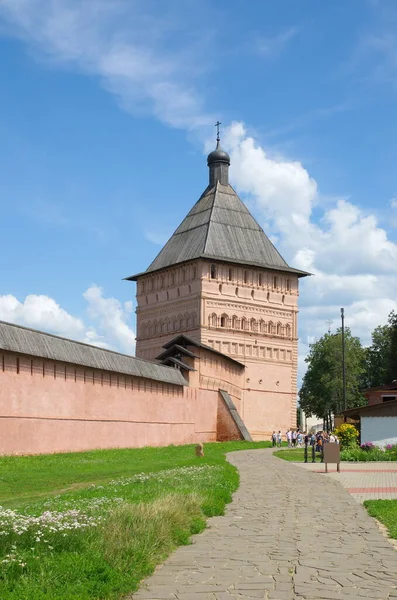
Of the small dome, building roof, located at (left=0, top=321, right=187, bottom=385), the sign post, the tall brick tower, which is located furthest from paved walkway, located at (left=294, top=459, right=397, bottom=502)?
the small dome

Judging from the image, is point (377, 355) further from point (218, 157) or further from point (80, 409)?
point (80, 409)

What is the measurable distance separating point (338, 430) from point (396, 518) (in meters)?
21.2

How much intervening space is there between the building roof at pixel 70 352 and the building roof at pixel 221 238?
22.3 m

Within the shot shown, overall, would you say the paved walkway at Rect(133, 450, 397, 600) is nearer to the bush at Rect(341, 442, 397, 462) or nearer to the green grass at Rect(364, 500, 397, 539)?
the green grass at Rect(364, 500, 397, 539)

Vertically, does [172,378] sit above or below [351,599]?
above

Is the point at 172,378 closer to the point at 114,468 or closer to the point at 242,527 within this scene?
the point at 114,468

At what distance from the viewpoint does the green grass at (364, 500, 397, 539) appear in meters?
8.79

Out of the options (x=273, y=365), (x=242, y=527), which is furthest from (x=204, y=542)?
(x=273, y=365)

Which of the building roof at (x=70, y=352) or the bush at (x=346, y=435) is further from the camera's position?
the bush at (x=346, y=435)

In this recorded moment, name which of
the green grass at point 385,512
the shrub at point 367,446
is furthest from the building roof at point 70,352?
the green grass at point 385,512

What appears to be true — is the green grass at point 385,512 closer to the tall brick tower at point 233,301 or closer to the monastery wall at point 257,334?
the monastery wall at point 257,334

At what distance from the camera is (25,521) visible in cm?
651

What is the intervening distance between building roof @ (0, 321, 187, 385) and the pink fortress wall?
276 millimetres

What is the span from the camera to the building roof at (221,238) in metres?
53.9
